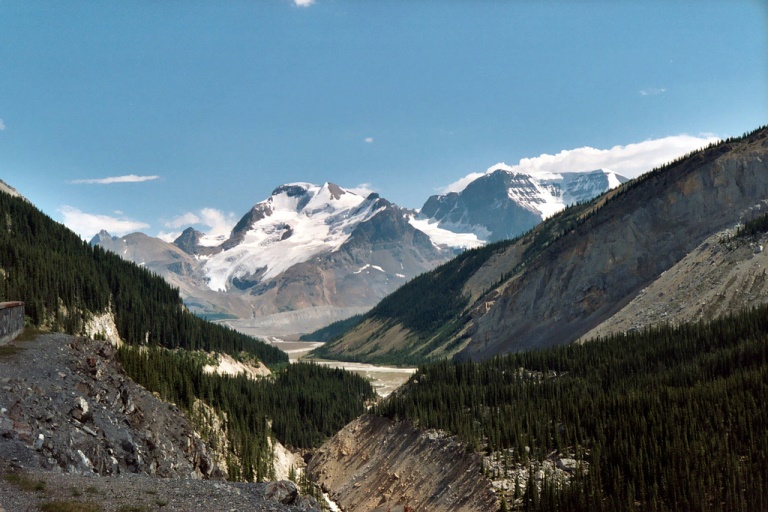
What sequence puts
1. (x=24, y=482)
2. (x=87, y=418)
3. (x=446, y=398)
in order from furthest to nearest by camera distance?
1. (x=446, y=398)
2. (x=87, y=418)
3. (x=24, y=482)

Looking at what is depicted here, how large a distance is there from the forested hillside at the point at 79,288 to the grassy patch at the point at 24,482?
5975cm

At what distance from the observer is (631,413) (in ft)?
195

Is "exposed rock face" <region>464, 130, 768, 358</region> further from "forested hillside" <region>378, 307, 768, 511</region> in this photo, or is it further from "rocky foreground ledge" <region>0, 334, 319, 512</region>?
"rocky foreground ledge" <region>0, 334, 319, 512</region>

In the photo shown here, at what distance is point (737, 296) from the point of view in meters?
99.2

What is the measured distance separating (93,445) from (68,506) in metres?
13.7

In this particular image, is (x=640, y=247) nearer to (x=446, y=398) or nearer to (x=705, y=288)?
(x=705, y=288)

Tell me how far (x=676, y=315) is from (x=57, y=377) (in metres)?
104

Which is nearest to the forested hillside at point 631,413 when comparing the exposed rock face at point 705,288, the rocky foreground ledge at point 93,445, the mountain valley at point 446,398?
the mountain valley at point 446,398

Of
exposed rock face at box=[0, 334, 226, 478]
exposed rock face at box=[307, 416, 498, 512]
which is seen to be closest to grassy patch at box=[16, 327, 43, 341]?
exposed rock face at box=[0, 334, 226, 478]

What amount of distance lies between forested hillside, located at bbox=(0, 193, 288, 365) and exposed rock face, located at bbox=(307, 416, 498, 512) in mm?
47055

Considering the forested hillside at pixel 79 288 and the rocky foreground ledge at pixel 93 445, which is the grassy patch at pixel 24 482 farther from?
the forested hillside at pixel 79 288

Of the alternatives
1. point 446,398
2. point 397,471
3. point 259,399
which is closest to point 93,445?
point 397,471

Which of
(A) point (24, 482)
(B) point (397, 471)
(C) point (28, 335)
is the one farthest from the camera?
(B) point (397, 471)

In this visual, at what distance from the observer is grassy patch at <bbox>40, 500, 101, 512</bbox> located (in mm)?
25000
